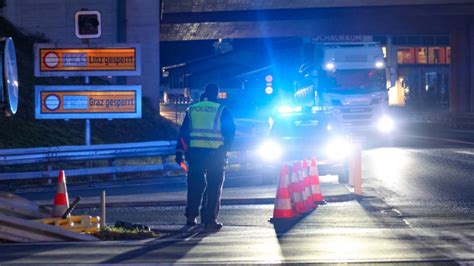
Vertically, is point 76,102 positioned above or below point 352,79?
below

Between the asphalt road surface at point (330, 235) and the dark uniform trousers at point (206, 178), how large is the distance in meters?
0.39

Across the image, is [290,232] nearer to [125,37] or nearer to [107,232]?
[107,232]

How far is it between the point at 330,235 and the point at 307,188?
3.81m

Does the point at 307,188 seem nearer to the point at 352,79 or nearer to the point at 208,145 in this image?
the point at 208,145

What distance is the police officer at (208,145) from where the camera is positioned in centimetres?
1273

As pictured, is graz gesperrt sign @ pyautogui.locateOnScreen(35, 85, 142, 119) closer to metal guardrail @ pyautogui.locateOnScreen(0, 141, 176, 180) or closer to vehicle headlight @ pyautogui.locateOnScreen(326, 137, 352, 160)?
metal guardrail @ pyautogui.locateOnScreen(0, 141, 176, 180)

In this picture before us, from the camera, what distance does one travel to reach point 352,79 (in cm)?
3519

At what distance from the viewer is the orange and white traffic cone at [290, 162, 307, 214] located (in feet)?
48.6

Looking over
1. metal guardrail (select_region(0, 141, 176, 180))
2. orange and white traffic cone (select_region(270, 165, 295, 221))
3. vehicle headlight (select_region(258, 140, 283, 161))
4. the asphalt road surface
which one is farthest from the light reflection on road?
orange and white traffic cone (select_region(270, 165, 295, 221))

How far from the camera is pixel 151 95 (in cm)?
3816

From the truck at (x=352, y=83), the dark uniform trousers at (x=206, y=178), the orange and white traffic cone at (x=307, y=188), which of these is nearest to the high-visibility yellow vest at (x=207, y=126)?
the dark uniform trousers at (x=206, y=178)

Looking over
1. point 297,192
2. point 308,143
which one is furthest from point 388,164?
point 297,192

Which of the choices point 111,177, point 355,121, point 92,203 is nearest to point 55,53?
point 111,177

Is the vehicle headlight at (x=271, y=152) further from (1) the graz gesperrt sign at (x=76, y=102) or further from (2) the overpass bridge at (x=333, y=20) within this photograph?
(2) the overpass bridge at (x=333, y=20)
